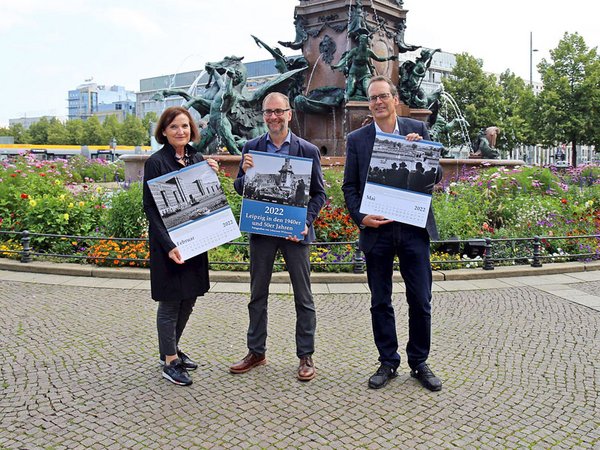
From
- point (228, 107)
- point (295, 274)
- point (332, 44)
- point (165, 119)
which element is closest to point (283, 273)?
point (295, 274)

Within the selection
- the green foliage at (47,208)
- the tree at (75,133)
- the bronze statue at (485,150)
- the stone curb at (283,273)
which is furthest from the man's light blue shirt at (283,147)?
the tree at (75,133)

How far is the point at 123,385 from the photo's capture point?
15.4 ft

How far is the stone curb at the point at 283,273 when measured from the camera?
8.59m

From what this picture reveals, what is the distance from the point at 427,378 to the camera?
15.4 feet

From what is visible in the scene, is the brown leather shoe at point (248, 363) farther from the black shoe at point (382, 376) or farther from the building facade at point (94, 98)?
the building facade at point (94, 98)

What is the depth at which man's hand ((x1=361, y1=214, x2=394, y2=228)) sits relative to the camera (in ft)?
14.8

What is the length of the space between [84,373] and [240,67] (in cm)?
1160

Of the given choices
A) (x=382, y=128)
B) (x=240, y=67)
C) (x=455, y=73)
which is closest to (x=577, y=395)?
(x=382, y=128)

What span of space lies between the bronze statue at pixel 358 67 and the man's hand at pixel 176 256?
11466 millimetres

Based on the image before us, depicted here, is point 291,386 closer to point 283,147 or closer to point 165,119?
point 283,147

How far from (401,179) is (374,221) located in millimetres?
393

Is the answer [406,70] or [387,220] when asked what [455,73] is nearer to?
[406,70]

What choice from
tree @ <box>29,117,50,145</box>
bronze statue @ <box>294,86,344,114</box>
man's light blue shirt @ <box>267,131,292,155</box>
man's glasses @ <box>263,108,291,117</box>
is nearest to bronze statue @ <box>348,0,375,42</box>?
bronze statue @ <box>294,86,344,114</box>

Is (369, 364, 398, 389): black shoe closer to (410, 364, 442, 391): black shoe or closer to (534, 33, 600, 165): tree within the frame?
(410, 364, 442, 391): black shoe
